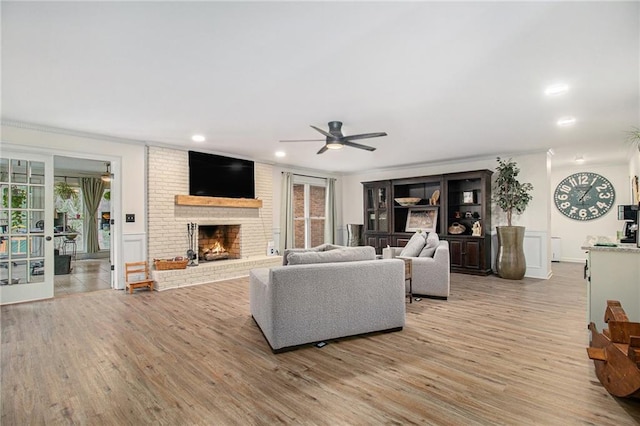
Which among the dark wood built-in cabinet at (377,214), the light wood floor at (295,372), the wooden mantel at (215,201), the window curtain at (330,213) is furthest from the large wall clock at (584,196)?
the wooden mantel at (215,201)

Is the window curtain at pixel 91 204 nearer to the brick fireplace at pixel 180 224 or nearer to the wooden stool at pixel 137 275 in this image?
the brick fireplace at pixel 180 224

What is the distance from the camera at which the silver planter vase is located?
5.94m

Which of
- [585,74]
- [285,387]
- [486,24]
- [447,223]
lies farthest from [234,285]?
[585,74]

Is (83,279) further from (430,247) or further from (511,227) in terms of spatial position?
(511,227)

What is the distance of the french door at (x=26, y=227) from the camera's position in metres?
4.41

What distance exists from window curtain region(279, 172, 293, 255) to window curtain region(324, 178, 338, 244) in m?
1.44

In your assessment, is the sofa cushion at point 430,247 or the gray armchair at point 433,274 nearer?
the gray armchair at point 433,274

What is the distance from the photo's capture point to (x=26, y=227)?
4.59m

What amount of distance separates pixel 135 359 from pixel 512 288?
210 inches

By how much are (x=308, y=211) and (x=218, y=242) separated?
2717 millimetres

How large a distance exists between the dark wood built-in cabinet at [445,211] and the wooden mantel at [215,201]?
9.87 ft

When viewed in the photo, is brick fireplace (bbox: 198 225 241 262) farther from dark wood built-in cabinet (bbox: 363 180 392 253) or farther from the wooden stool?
dark wood built-in cabinet (bbox: 363 180 392 253)

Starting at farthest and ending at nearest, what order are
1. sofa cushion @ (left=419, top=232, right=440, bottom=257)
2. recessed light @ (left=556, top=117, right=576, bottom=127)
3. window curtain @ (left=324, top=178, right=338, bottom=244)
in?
window curtain @ (left=324, top=178, right=338, bottom=244), sofa cushion @ (left=419, top=232, right=440, bottom=257), recessed light @ (left=556, top=117, right=576, bottom=127)

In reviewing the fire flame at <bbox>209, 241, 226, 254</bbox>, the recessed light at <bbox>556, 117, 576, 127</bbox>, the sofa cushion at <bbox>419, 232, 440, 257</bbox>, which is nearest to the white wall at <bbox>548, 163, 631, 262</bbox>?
the recessed light at <bbox>556, 117, 576, 127</bbox>
